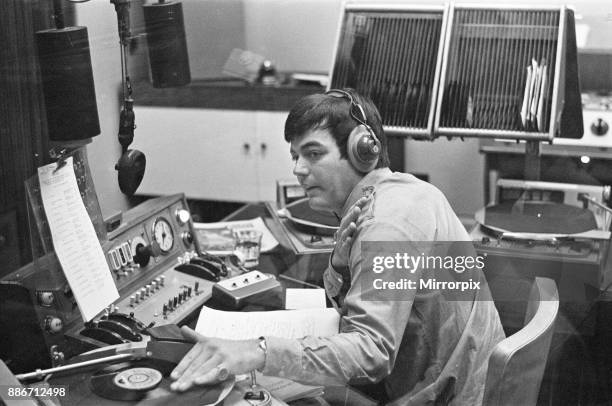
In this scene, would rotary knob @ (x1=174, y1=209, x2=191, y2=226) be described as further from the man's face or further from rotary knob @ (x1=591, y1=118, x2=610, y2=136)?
rotary knob @ (x1=591, y1=118, x2=610, y2=136)

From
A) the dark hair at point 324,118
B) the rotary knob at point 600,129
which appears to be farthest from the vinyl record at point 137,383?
the rotary knob at point 600,129

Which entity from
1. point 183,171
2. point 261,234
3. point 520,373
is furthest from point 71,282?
point 183,171

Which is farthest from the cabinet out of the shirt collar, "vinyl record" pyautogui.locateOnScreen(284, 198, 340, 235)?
the shirt collar

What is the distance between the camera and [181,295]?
1975 mm

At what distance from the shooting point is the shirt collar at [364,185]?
1.65 metres

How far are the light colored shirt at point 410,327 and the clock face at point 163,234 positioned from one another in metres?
0.67

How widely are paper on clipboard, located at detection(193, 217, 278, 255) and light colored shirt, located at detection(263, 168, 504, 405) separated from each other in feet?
2.42

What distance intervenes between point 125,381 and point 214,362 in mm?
169

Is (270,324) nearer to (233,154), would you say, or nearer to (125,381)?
(125,381)

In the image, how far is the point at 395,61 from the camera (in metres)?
2.42

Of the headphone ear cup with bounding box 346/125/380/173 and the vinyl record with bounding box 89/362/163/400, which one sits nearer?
the vinyl record with bounding box 89/362/163/400

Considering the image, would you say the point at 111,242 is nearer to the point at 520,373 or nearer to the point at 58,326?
the point at 58,326

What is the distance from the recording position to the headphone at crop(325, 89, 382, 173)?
1.64 m

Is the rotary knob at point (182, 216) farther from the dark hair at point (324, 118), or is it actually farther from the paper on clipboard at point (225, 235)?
the dark hair at point (324, 118)
